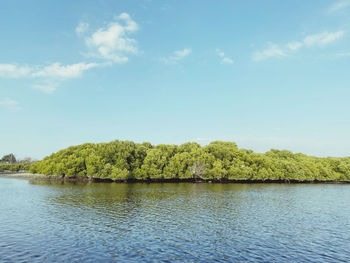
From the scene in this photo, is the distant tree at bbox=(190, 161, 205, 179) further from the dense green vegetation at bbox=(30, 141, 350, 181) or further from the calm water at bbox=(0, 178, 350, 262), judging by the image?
the calm water at bbox=(0, 178, 350, 262)

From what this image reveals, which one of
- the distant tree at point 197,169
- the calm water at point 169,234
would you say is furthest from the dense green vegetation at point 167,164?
the calm water at point 169,234

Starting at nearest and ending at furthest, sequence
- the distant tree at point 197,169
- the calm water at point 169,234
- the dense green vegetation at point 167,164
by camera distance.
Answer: the calm water at point 169,234
the dense green vegetation at point 167,164
the distant tree at point 197,169

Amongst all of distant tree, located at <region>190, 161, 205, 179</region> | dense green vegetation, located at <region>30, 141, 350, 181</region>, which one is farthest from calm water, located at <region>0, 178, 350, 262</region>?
distant tree, located at <region>190, 161, 205, 179</region>

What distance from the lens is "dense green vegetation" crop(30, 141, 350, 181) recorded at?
135250mm

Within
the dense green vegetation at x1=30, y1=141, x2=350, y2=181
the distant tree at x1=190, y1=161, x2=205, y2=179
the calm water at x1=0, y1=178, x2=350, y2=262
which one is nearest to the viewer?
the calm water at x1=0, y1=178, x2=350, y2=262

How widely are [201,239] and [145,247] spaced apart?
805 centimetres

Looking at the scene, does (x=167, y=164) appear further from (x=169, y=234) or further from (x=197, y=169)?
(x=169, y=234)

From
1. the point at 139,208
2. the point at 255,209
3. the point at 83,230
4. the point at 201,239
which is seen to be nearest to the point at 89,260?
the point at 83,230

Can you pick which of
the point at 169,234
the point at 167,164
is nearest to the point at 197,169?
the point at 167,164

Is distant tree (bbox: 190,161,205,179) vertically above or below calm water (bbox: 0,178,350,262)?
above

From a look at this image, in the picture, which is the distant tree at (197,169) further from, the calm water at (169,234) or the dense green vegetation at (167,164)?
the calm water at (169,234)

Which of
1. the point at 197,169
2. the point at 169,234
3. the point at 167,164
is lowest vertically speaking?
the point at 169,234

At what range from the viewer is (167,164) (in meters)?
144

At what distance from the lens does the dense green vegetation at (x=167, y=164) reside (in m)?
135
